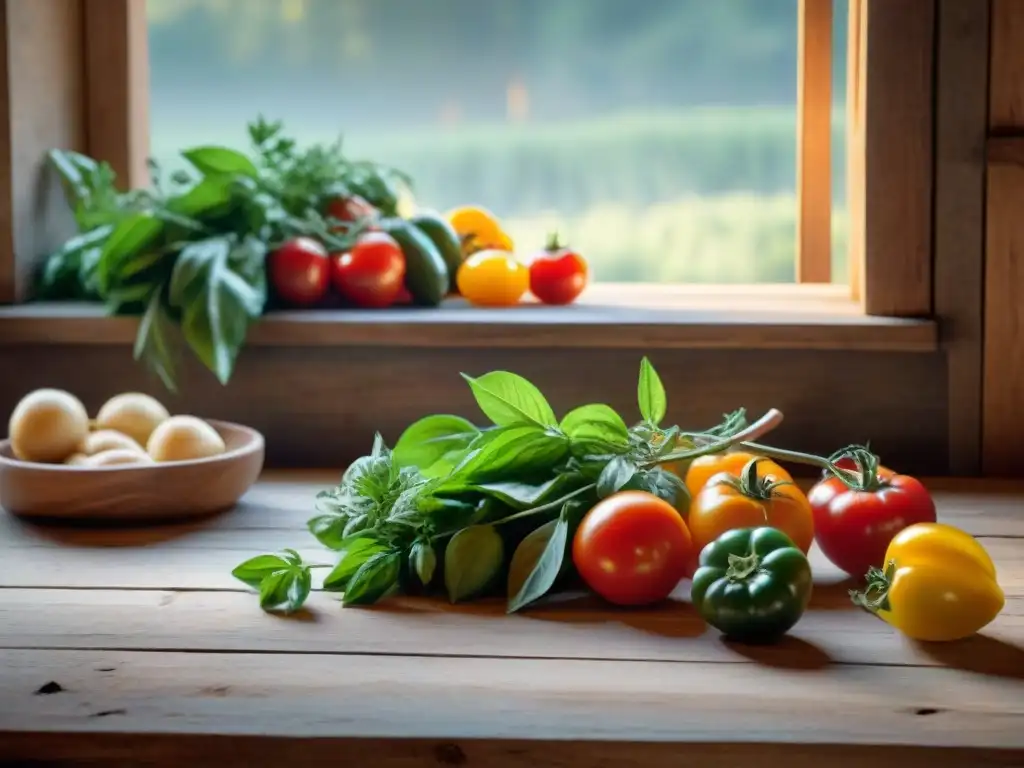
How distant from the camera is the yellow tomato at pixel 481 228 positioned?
84.4 inches

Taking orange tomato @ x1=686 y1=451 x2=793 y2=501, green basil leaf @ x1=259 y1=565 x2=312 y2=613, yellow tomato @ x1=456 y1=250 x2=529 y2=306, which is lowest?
green basil leaf @ x1=259 y1=565 x2=312 y2=613

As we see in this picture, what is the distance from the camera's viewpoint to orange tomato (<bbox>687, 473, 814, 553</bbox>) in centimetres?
126

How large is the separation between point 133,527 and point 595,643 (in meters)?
0.63

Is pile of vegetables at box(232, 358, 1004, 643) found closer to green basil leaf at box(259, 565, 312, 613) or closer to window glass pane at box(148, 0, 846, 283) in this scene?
green basil leaf at box(259, 565, 312, 613)

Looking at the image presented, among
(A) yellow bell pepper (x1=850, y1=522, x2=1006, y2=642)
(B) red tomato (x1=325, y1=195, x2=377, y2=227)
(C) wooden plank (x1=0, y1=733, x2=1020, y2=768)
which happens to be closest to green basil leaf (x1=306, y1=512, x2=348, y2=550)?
(C) wooden plank (x1=0, y1=733, x2=1020, y2=768)

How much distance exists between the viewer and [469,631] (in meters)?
1.19

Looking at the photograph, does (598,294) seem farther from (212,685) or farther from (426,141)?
(212,685)

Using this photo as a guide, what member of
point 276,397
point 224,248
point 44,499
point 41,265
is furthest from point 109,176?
point 44,499

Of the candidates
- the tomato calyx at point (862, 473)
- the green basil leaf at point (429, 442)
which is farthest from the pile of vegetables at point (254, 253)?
the tomato calyx at point (862, 473)

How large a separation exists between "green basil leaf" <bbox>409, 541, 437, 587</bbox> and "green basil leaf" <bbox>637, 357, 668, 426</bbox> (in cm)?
25

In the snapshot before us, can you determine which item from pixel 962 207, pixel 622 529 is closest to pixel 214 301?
pixel 622 529

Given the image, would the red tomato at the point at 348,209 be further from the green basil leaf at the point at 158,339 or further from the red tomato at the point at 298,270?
the green basil leaf at the point at 158,339

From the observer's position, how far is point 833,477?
135 centimetres

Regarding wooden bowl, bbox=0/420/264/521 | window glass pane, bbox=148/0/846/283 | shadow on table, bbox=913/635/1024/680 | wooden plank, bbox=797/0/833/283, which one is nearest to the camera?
shadow on table, bbox=913/635/1024/680
